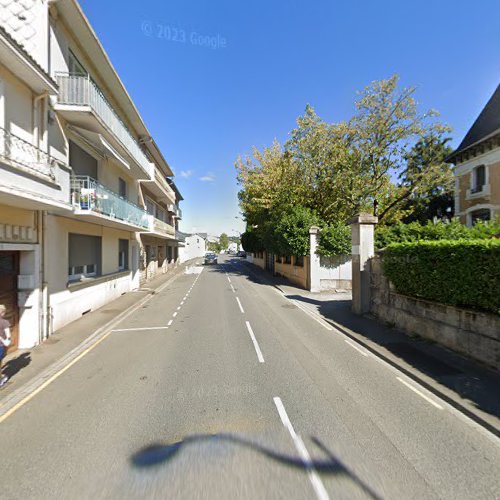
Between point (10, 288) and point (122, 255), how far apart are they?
28.0ft

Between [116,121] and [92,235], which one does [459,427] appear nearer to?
[92,235]

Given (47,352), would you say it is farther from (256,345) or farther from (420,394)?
(420,394)

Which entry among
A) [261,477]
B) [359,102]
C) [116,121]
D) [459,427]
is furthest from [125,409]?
[359,102]

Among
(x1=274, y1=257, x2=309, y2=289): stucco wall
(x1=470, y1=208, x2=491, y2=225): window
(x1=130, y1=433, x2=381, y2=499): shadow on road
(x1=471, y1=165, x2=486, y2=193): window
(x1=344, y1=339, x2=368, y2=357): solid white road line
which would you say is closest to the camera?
(x1=130, y1=433, x2=381, y2=499): shadow on road

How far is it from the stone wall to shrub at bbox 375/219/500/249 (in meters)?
2.22

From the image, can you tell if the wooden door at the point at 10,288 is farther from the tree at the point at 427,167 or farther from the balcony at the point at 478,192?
the balcony at the point at 478,192

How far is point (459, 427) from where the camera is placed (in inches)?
143

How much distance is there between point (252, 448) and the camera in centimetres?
317

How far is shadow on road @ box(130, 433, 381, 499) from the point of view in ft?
9.39

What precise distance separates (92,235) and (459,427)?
11.9m


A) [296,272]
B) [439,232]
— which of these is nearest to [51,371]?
[439,232]

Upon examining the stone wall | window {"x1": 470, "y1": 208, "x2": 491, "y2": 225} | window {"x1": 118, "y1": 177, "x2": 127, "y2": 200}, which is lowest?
the stone wall

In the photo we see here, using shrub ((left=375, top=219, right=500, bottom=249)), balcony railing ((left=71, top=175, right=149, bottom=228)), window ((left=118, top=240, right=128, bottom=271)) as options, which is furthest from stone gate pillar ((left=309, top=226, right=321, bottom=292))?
window ((left=118, top=240, right=128, bottom=271))

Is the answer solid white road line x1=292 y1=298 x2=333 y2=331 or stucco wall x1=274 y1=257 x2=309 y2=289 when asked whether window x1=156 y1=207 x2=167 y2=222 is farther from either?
solid white road line x1=292 y1=298 x2=333 y2=331
